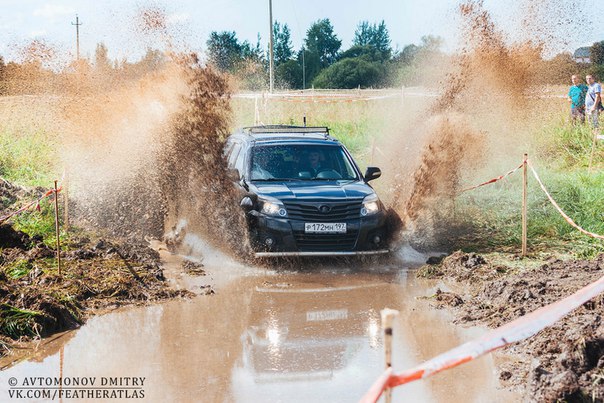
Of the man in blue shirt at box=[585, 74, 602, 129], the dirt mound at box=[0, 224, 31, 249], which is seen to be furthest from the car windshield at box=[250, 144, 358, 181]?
the man in blue shirt at box=[585, 74, 602, 129]

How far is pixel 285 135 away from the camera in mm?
13141

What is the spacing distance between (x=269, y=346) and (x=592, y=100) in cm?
1610

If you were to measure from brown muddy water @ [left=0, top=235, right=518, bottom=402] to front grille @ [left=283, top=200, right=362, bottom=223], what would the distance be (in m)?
0.97

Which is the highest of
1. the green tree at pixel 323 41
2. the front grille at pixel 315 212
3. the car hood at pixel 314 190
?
the green tree at pixel 323 41

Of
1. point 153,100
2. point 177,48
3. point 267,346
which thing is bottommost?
point 267,346

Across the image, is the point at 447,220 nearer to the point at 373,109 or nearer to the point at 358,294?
the point at 358,294

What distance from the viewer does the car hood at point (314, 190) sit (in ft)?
37.4

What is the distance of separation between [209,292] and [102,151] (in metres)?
6.10

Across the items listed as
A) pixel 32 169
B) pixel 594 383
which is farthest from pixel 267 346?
pixel 32 169

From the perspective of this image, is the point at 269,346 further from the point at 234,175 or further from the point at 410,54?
the point at 410,54

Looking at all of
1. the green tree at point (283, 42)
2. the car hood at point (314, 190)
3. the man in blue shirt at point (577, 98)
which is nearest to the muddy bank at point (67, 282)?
the car hood at point (314, 190)

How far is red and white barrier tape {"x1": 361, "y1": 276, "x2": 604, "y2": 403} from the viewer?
3.87 metres

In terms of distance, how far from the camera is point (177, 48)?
15648 mm

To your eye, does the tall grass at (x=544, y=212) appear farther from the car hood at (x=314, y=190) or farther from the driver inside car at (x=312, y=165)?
the driver inside car at (x=312, y=165)
